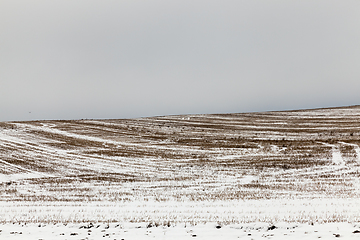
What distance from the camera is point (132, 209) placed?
16.8 m

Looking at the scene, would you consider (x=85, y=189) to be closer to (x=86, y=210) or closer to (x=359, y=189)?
(x=86, y=210)

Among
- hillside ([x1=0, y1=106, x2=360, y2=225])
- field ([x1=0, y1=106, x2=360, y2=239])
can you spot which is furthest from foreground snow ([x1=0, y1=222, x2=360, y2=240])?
hillside ([x1=0, y1=106, x2=360, y2=225])

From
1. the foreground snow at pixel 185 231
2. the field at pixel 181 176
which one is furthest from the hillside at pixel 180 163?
the foreground snow at pixel 185 231

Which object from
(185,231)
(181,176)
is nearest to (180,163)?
(181,176)

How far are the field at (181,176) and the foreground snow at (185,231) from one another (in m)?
0.08

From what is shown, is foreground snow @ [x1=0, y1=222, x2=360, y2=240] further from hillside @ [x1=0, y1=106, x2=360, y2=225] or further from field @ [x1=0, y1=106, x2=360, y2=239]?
hillside @ [x1=0, y1=106, x2=360, y2=225]

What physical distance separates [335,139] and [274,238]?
3431cm

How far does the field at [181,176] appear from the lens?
556 inches

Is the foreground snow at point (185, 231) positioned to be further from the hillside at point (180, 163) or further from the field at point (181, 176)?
the hillside at point (180, 163)

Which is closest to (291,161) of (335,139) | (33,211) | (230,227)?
(335,139)

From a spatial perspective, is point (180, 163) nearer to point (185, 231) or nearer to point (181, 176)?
point (181, 176)

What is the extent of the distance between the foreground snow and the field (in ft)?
0.27

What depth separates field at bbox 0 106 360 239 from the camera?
14117mm

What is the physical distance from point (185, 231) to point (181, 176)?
1482cm
